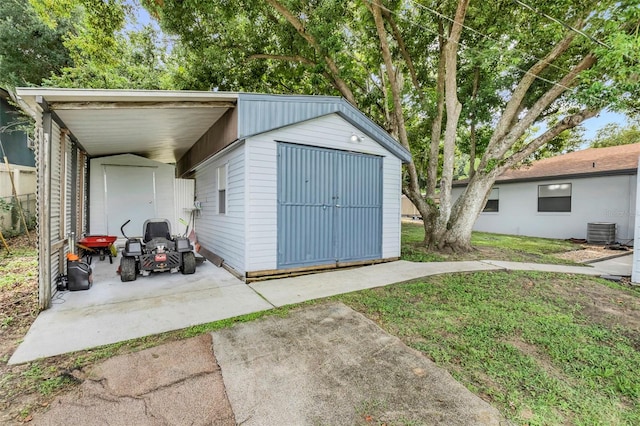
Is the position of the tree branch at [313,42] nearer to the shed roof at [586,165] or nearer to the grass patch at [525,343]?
the grass patch at [525,343]

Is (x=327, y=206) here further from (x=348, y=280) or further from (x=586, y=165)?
(x=586, y=165)

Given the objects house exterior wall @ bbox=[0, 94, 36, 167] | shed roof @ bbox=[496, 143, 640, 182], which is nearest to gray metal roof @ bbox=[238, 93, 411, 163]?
shed roof @ bbox=[496, 143, 640, 182]

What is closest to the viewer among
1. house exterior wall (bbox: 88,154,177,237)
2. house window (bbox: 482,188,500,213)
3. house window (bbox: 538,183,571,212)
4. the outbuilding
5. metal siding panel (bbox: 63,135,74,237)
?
the outbuilding

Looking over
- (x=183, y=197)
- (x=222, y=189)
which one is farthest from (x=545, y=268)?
(x=183, y=197)

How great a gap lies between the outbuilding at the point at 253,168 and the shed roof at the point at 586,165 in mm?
6671

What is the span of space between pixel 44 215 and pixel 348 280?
4325 millimetres

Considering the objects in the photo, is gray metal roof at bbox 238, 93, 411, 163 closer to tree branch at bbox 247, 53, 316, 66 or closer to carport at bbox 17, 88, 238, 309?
carport at bbox 17, 88, 238, 309

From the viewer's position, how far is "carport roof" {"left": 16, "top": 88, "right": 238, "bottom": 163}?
3.44m

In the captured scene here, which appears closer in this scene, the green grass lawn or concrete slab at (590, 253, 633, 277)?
concrete slab at (590, 253, 633, 277)

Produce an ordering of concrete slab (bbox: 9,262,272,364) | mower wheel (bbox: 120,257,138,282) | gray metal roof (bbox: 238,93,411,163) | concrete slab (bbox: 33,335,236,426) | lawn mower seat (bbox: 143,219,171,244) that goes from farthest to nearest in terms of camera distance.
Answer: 1. lawn mower seat (bbox: 143,219,171,244)
2. mower wheel (bbox: 120,257,138,282)
3. gray metal roof (bbox: 238,93,411,163)
4. concrete slab (bbox: 9,262,272,364)
5. concrete slab (bbox: 33,335,236,426)

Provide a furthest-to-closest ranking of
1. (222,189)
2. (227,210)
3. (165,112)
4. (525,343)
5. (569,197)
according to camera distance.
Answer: (569,197) < (222,189) < (227,210) < (165,112) < (525,343)

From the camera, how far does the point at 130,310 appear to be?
3.42 metres

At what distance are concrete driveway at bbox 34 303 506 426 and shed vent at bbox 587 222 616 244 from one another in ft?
33.9

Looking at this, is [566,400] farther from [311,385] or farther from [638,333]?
[638,333]
